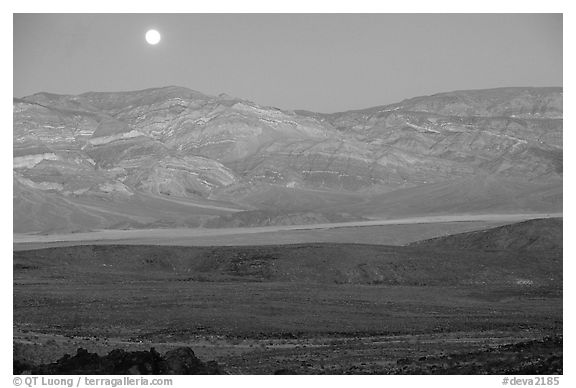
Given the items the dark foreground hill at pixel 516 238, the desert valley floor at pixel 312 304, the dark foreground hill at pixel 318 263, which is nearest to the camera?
the desert valley floor at pixel 312 304

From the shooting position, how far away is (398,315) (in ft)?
151

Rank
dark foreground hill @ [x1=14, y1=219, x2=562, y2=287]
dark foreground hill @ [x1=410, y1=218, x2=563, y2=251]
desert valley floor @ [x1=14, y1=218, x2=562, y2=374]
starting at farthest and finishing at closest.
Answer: dark foreground hill @ [x1=410, y1=218, x2=563, y2=251] < dark foreground hill @ [x1=14, y1=219, x2=562, y2=287] < desert valley floor @ [x1=14, y1=218, x2=562, y2=374]

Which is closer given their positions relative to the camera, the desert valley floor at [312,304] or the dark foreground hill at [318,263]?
the desert valley floor at [312,304]

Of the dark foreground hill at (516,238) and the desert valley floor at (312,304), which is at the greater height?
the dark foreground hill at (516,238)

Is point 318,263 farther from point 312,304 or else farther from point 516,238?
point 516,238

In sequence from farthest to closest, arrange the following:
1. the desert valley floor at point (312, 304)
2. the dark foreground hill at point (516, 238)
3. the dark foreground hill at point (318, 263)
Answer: the dark foreground hill at point (516, 238) → the dark foreground hill at point (318, 263) → the desert valley floor at point (312, 304)

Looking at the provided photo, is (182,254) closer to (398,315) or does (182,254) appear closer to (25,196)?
(398,315)

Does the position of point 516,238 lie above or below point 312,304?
above

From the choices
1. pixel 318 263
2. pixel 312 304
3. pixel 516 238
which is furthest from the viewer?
pixel 516 238

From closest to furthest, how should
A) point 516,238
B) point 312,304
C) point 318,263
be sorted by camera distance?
point 312,304, point 318,263, point 516,238

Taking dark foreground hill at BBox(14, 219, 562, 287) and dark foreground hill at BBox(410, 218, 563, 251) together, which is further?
dark foreground hill at BBox(410, 218, 563, 251)

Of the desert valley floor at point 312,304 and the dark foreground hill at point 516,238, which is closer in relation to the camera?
the desert valley floor at point 312,304

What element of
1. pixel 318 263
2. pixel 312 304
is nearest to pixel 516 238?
pixel 318 263

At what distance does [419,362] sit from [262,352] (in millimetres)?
6945
